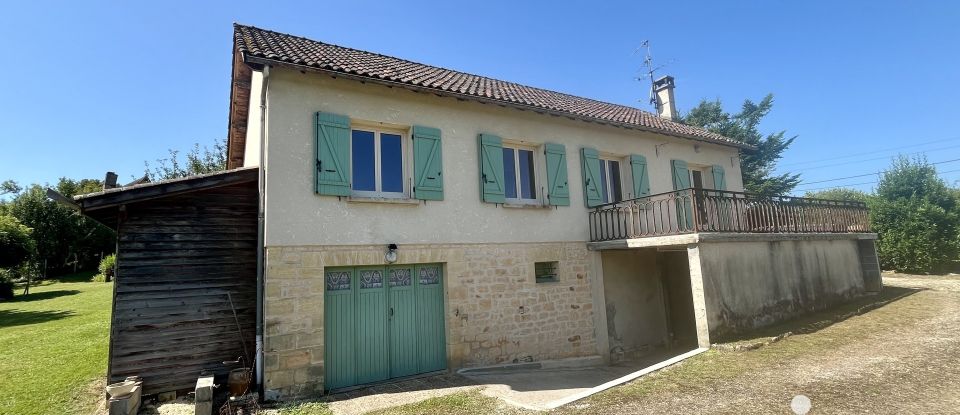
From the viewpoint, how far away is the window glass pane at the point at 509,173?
8961 mm

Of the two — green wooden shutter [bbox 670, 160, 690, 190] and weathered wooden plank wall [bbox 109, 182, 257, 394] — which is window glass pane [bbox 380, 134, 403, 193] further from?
green wooden shutter [bbox 670, 160, 690, 190]

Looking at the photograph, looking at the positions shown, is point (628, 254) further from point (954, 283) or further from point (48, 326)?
point (48, 326)

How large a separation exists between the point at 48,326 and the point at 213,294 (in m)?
10.8

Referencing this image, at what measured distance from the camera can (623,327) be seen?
9.84m

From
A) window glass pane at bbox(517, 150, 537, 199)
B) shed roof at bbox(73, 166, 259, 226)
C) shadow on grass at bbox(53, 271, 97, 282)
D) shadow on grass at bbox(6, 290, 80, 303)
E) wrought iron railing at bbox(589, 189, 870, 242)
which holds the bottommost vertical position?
shadow on grass at bbox(6, 290, 80, 303)

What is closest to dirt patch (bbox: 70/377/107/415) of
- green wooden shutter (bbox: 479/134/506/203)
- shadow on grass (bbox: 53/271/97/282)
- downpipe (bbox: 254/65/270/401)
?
downpipe (bbox: 254/65/270/401)

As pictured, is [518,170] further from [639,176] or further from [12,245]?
[12,245]

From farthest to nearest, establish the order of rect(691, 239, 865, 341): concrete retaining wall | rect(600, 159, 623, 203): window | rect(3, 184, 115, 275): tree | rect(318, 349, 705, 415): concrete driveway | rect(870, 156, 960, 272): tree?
rect(3, 184, 115, 275): tree → rect(870, 156, 960, 272): tree → rect(600, 159, 623, 203): window → rect(691, 239, 865, 341): concrete retaining wall → rect(318, 349, 705, 415): concrete driveway

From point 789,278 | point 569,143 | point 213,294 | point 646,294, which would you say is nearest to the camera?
point 213,294

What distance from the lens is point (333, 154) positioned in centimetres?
688

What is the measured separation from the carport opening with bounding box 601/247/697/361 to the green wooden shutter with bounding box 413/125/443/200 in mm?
4463

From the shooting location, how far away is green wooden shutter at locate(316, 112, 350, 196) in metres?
A: 6.74

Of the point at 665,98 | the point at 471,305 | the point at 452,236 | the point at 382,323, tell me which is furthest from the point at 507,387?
the point at 665,98

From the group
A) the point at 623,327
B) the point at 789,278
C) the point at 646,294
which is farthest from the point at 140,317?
the point at 789,278
